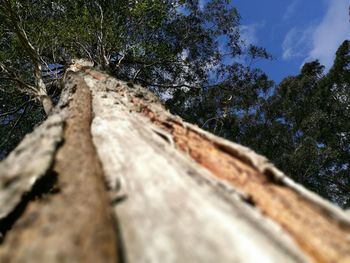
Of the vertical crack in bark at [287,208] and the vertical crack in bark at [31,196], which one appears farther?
the vertical crack in bark at [31,196]

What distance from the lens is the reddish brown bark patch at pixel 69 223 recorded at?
1077mm

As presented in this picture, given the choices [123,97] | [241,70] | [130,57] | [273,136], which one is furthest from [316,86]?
[123,97]

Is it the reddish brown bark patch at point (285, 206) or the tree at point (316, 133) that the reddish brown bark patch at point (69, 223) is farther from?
the tree at point (316, 133)

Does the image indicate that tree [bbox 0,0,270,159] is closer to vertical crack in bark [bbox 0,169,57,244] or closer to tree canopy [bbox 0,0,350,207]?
tree canopy [bbox 0,0,350,207]

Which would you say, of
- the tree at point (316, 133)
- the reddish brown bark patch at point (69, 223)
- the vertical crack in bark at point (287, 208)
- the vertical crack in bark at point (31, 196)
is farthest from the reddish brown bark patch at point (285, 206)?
the tree at point (316, 133)

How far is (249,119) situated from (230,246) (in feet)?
43.8

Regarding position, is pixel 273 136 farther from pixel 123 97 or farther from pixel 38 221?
pixel 38 221

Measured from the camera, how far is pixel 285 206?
51.9 inches

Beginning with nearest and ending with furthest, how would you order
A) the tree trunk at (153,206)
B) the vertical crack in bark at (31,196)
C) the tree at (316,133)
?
the tree trunk at (153,206)
the vertical crack in bark at (31,196)
the tree at (316,133)

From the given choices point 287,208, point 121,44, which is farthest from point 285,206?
point 121,44

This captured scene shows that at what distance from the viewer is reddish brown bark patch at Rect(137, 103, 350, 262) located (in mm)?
1086

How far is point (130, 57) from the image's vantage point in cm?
954

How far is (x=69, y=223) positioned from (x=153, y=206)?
0.88 feet

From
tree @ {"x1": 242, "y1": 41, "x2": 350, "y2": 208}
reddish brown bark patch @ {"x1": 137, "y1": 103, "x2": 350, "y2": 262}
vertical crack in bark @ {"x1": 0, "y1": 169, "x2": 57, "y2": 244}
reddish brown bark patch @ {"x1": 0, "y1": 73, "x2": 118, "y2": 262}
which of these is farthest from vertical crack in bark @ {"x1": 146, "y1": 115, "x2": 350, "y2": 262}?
tree @ {"x1": 242, "y1": 41, "x2": 350, "y2": 208}
